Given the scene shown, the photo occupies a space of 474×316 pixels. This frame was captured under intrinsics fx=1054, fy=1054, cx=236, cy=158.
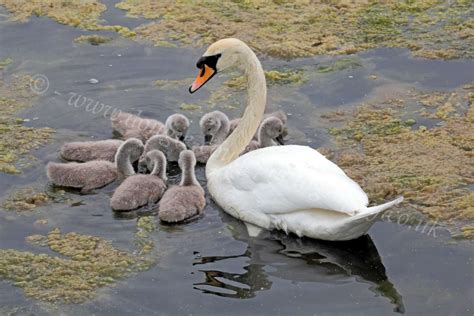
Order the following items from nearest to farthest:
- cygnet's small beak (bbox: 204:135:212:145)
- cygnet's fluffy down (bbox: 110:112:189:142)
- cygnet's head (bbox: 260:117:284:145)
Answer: cygnet's head (bbox: 260:117:284:145) < cygnet's fluffy down (bbox: 110:112:189:142) < cygnet's small beak (bbox: 204:135:212:145)

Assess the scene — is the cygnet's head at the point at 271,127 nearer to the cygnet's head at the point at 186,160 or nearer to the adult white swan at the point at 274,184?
the adult white swan at the point at 274,184

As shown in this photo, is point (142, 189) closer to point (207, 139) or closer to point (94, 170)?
point (94, 170)

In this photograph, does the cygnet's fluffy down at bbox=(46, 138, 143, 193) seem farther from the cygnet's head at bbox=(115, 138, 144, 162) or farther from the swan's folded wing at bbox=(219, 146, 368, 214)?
the swan's folded wing at bbox=(219, 146, 368, 214)

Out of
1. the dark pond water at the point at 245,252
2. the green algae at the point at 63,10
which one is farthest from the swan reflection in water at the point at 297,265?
the green algae at the point at 63,10

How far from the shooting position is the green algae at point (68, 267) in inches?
264

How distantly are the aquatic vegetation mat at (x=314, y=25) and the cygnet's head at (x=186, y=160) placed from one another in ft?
8.90

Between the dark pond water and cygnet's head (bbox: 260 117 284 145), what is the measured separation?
0.28m

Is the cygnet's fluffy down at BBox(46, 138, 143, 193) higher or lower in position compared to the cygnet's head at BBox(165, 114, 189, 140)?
lower

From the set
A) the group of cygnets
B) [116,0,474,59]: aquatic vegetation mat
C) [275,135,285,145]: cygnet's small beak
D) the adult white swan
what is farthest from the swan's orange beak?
[116,0,474,59]: aquatic vegetation mat

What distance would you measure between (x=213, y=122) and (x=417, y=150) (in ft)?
5.53

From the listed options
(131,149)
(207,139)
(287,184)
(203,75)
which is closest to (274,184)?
(287,184)

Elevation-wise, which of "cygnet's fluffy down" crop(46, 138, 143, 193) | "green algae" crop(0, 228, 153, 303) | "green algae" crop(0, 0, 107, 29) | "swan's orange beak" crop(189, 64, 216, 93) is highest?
"swan's orange beak" crop(189, 64, 216, 93)

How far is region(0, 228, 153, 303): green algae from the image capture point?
6715mm

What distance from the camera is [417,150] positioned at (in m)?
8.53
